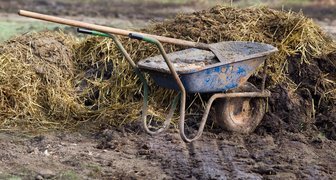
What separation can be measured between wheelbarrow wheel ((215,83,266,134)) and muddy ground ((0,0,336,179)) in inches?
3.8

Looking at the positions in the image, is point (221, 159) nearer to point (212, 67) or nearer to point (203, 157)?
point (203, 157)

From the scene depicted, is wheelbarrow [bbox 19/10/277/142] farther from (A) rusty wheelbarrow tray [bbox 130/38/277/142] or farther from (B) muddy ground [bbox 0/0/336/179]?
(B) muddy ground [bbox 0/0/336/179]

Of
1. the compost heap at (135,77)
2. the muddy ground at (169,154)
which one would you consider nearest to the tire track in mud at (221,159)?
the muddy ground at (169,154)

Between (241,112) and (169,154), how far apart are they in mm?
1137

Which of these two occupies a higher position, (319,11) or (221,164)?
(319,11)

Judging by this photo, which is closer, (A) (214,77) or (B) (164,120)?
(A) (214,77)

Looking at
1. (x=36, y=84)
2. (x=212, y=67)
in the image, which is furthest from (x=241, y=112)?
(x=36, y=84)

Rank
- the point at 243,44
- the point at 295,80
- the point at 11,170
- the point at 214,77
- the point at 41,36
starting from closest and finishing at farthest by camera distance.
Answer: the point at 11,170, the point at 214,77, the point at 243,44, the point at 295,80, the point at 41,36

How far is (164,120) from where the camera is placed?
7805 millimetres

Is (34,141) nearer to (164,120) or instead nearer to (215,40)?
(164,120)

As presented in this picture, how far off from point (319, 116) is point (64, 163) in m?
2.75

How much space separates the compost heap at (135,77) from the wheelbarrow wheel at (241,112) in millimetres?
131

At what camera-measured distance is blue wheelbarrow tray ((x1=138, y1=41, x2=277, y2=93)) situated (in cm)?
694

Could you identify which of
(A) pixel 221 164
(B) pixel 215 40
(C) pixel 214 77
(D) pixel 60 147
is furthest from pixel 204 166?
(B) pixel 215 40
